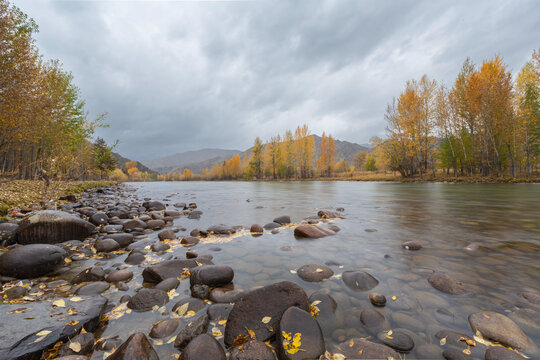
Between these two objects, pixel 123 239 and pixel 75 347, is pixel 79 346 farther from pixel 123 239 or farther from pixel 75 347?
pixel 123 239

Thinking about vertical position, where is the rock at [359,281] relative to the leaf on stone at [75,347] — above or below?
below

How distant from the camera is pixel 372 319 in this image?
7.91 feet

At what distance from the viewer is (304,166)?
74.2 m

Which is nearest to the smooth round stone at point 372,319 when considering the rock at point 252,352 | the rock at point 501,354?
the rock at point 501,354

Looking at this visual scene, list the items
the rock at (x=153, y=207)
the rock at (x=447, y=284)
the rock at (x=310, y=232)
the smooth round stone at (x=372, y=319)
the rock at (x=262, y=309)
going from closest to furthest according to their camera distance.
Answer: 1. the rock at (x=262, y=309)
2. the smooth round stone at (x=372, y=319)
3. the rock at (x=447, y=284)
4. the rock at (x=310, y=232)
5. the rock at (x=153, y=207)

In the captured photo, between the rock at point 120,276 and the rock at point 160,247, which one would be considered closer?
the rock at point 120,276

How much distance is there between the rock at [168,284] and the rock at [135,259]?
55.5 inches

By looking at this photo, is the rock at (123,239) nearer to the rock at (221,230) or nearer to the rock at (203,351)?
the rock at (221,230)

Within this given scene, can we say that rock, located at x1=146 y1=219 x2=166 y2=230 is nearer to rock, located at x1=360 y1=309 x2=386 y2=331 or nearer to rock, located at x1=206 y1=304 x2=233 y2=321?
rock, located at x1=206 y1=304 x2=233 y2=321

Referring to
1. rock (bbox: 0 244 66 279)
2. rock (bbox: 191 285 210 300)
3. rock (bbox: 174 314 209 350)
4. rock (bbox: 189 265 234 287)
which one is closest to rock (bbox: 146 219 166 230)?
rock (bbox: 0 244 66 279)

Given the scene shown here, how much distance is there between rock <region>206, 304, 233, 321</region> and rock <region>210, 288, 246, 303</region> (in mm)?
171

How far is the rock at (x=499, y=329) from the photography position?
6.42ft

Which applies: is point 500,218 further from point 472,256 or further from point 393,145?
point 393,145

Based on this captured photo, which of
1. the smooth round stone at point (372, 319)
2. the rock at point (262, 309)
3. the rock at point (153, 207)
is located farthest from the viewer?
the rock at point (153, 207)
